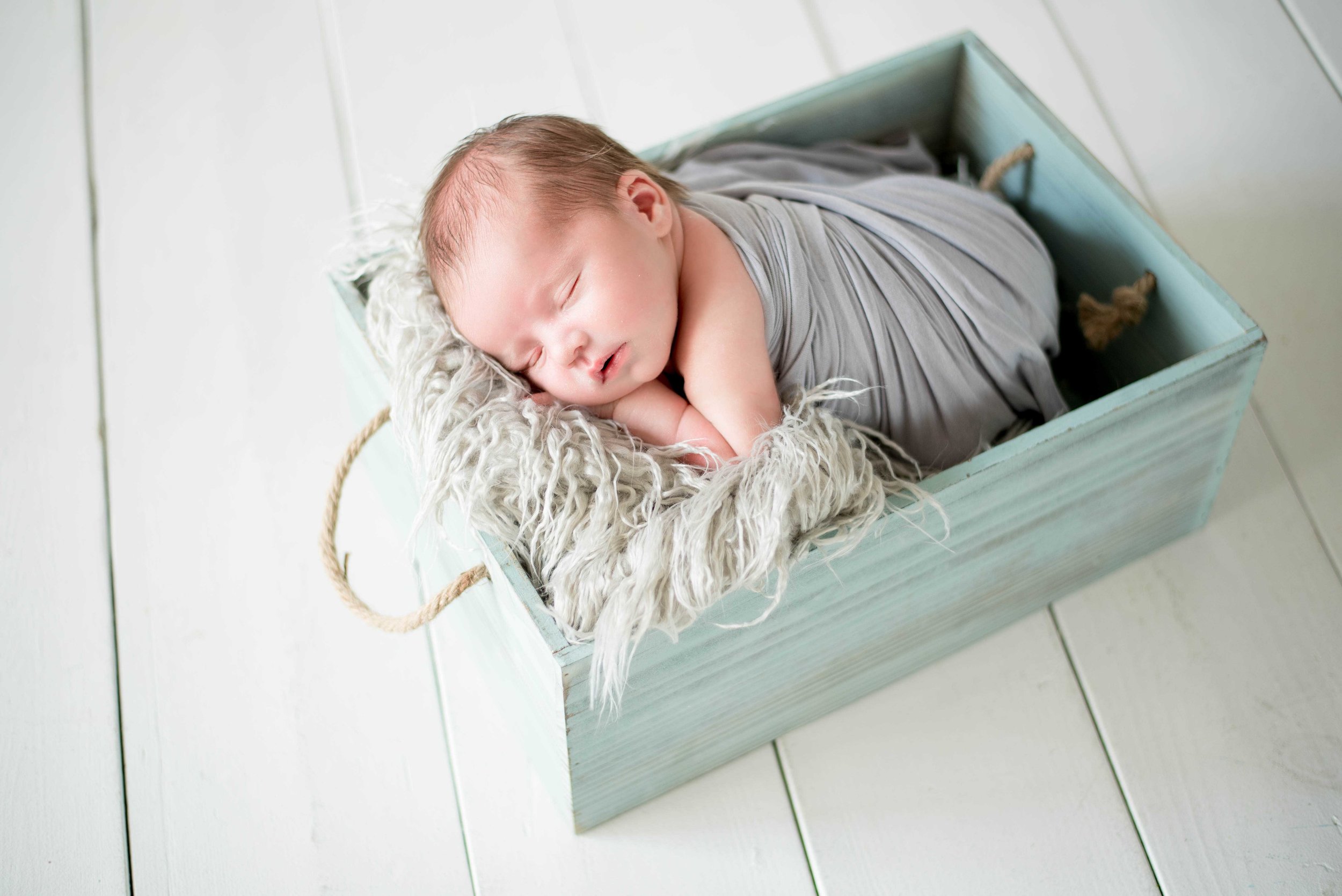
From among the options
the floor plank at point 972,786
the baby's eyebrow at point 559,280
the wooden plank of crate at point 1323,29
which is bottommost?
the floor plank at point 972,786

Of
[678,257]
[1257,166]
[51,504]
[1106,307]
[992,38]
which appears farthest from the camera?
[992,38]

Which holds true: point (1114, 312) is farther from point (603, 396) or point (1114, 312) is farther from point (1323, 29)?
point (1323, 29)

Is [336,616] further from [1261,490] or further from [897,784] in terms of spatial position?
[1261,490]

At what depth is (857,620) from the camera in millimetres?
897

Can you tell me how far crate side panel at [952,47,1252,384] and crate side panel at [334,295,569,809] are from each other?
0.60m

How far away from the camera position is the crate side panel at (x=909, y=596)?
0.82 m

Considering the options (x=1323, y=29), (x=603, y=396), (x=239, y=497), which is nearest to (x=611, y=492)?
(x=603, y=396)

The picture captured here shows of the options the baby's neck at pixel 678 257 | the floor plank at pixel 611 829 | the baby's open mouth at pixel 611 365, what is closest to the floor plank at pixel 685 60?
the floor plank at pixel 611 829

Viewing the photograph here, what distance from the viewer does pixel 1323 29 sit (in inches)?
56.1

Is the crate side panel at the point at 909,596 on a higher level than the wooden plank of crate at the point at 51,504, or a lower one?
lower

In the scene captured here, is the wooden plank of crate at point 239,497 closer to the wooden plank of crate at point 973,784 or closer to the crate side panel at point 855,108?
the wooden plank of crate at point 973,784

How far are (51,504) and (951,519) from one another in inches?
35.2

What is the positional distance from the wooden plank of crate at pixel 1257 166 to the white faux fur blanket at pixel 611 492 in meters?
0.53

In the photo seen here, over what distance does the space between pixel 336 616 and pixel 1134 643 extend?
0.75m
